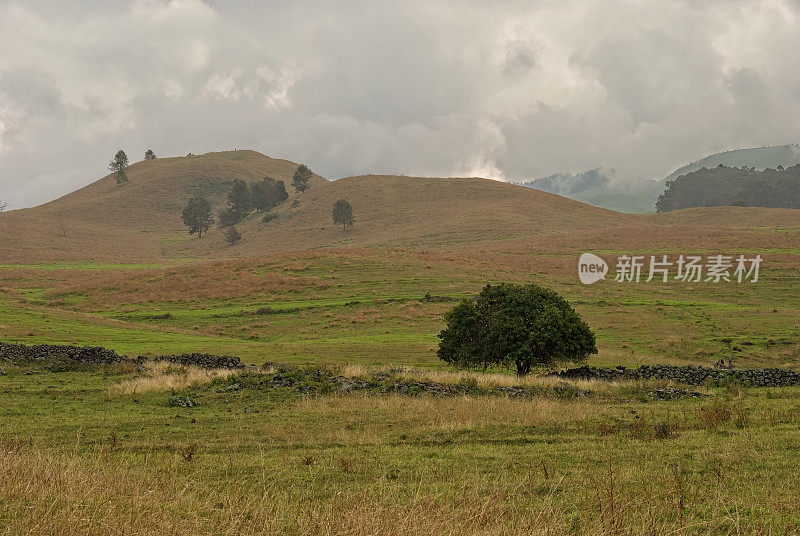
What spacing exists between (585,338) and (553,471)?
66.4 feet

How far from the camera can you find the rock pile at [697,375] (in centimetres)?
2630

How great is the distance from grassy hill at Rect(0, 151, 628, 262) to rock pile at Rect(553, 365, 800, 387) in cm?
9122

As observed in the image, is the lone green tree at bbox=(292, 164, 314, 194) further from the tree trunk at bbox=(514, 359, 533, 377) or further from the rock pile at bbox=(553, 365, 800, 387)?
the rock pile at bbox=(553, 365, 800, 387)

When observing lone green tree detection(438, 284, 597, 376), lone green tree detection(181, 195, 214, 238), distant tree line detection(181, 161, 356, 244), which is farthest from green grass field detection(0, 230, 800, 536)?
lone green tree detection(181, 195, 214, 238)

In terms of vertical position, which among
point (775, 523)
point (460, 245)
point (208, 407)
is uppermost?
point (460, 245)

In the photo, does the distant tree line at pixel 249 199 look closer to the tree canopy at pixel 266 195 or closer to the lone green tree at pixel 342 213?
the tree canopy at pixel 266 195

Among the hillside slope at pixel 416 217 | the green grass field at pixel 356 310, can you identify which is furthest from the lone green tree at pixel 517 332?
the hillside slope at pixel 416 217

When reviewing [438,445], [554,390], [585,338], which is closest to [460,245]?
[585,338]

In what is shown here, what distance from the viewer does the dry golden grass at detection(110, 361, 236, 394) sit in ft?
76.3

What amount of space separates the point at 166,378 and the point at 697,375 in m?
24.0

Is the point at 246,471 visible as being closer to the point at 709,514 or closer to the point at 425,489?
the point at 425,489

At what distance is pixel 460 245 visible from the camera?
119 m

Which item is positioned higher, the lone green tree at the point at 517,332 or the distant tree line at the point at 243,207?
the distant tree line at the point at 243,207

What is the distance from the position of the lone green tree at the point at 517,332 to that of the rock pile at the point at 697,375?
1234 mm
